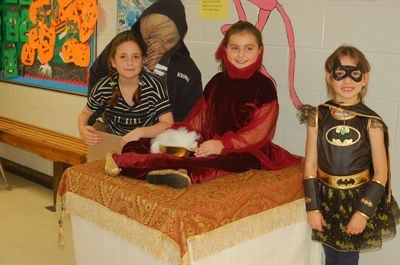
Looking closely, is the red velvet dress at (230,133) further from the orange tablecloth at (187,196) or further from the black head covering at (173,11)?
the black head covering at (173,11)

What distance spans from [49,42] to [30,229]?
1.52 metres

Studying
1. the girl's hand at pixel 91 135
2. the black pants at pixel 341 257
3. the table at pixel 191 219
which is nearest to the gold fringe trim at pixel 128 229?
the table at pixel 191 219

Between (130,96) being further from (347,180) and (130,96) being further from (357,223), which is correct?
(357,223)

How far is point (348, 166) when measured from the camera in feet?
6.22

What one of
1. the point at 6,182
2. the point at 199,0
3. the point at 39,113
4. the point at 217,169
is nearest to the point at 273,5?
the point at 199,0

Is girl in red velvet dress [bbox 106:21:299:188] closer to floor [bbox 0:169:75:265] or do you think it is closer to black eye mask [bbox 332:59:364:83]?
black eye mask [bbox 332:59:364:83]

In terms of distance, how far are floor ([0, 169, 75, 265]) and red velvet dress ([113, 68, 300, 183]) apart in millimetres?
1089

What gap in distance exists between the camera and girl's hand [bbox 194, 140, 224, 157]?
81.7 inches

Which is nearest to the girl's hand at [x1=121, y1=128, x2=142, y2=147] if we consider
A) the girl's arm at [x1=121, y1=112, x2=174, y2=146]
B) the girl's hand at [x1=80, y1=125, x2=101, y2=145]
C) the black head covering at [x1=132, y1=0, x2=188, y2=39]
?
the girl's arm at [x1=121, y1=112, x2=174, y2=146]

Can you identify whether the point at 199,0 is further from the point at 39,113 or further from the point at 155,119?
the point at 39,113

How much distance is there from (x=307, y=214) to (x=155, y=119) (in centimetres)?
98

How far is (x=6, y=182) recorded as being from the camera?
4066 millimetres

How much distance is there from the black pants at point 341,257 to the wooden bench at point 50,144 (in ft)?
5.86

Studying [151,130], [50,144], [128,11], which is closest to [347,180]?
[151,130]
